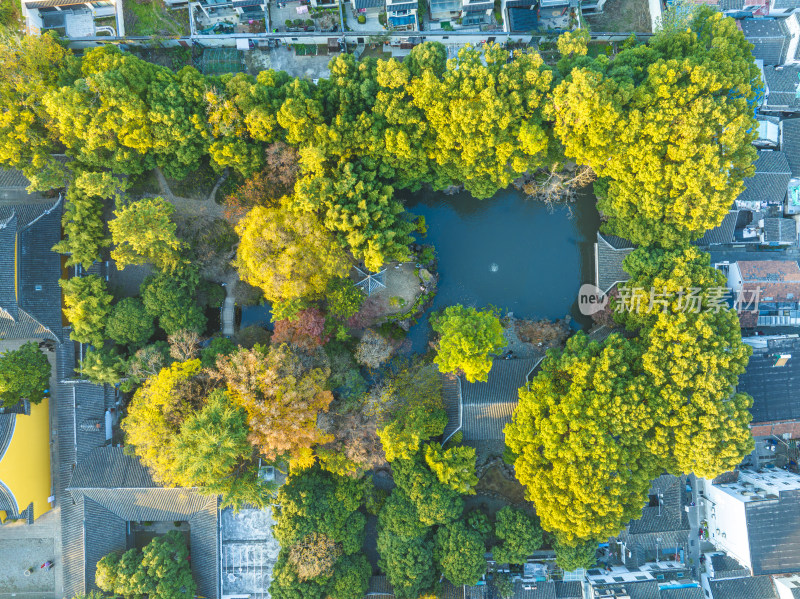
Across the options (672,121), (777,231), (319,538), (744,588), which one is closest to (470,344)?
(319,538)

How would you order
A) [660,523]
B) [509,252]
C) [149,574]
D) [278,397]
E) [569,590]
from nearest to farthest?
[278,397] < [149,574] < [569,590] < [660,523] < [509,252]

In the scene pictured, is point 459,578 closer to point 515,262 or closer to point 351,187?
point 515,262

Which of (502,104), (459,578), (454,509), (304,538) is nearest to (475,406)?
(454,509)

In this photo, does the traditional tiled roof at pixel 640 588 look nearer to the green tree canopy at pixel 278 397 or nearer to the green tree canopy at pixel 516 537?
the green tree canopy at pixel 516 537

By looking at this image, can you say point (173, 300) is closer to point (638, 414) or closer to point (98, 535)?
point (98, 535)

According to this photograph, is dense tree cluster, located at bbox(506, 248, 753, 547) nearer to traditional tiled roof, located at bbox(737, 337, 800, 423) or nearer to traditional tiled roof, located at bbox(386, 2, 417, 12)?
traditional tiled roof, located at bbox(737, 337, 800, 423)

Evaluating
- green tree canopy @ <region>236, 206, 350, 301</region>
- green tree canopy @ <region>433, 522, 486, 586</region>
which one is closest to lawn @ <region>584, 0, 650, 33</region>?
green tree canopy @ <region>236, 206, 350, 301</region>

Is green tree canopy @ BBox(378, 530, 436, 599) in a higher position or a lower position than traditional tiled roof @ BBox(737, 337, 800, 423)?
lower
